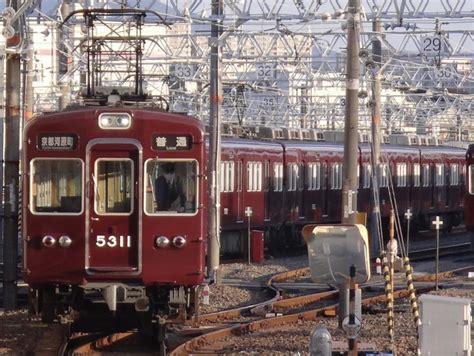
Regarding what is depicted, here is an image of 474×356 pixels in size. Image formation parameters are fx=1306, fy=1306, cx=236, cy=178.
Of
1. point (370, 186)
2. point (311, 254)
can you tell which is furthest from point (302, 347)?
point (370, 186)

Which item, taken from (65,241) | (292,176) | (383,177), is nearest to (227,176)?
(292,176)

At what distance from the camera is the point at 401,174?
36625 millimetres

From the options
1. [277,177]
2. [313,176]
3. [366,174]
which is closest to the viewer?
[277,177]

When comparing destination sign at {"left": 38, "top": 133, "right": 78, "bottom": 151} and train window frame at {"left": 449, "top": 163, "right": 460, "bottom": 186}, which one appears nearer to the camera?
destination sign at {"left": 38, "top": 133, "right": 78, "bottom": 151}

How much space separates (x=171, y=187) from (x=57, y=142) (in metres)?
1.27

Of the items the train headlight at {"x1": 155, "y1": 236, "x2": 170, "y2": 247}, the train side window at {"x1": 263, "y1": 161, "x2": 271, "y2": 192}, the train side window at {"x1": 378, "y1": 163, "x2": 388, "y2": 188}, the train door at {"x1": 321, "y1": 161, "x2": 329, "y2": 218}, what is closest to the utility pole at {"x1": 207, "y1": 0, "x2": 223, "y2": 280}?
the train side window at {"x1": 263, "y1": 161, "x2": 271, "y2": 192}

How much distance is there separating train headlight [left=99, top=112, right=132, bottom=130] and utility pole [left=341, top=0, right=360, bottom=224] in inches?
114

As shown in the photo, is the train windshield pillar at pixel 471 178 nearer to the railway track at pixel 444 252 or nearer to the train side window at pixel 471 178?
the train side window at pixel 471 178

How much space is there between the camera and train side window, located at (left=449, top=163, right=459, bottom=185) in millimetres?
41375

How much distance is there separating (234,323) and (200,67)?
24.9 meters

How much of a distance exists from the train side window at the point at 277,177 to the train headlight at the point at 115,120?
16.1m

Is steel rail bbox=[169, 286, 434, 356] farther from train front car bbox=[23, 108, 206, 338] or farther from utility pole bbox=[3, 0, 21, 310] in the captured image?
utility pole bbox=[3, 0, 21, 310]

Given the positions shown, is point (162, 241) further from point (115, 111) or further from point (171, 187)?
point (115, 111)

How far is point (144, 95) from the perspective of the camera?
591 inches
